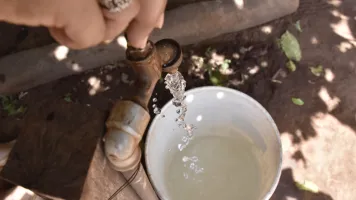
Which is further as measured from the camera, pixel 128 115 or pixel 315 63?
pixel 315 63

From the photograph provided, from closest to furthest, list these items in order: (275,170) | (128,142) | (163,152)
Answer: (128,142) → (275,170) → (163,152)

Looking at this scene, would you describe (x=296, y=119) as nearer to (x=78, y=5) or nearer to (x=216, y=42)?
(x=216, y=42)

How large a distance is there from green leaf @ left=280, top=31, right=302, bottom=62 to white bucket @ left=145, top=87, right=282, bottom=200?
848 mm

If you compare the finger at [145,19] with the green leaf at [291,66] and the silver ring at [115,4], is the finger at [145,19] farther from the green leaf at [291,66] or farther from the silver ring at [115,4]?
the green leaf at [291,66]

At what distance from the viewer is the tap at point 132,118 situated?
39.9 inches

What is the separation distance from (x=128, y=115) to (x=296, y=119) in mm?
1832

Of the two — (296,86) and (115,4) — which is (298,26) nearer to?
(296,86)

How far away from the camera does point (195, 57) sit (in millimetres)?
2734

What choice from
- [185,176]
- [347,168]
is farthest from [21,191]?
[347,168]

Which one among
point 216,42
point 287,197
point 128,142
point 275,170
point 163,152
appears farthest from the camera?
point 216,42

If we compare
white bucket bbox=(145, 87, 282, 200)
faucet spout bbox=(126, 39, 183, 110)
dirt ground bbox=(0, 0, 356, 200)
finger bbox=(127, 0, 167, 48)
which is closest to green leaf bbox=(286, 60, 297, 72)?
dirt ground bbox=(0, 0, 356, 200)

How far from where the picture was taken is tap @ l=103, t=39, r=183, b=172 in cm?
101

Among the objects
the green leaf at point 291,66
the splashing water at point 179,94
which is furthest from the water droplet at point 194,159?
the green leaf at point 291,66

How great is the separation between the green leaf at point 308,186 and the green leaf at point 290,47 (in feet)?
3.01
